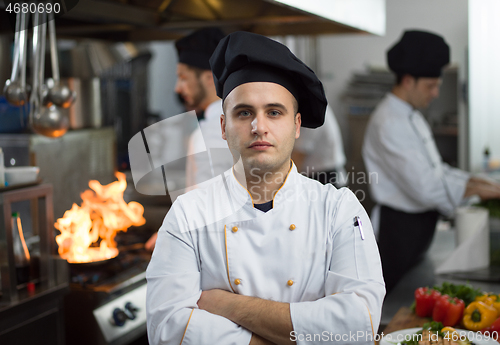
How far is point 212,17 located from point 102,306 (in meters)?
1.18

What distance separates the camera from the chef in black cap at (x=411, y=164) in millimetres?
2004

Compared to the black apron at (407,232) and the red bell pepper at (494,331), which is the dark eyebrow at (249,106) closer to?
the red bell pepper at (494,331)

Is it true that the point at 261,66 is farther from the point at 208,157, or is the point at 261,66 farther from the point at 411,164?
the point at 411,164

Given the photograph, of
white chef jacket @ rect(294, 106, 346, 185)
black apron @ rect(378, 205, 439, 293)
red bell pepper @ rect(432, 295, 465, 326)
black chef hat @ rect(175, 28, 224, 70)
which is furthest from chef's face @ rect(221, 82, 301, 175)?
white chef jacket @ rect(294, 106, 346, 185)

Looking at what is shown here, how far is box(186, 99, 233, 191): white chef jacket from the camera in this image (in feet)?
3.10

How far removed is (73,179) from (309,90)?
1.50 metres

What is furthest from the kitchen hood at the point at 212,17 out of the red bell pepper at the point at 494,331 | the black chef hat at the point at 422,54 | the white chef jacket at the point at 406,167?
the red bell pepper at the point at 494,331

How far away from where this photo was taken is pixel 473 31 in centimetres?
261

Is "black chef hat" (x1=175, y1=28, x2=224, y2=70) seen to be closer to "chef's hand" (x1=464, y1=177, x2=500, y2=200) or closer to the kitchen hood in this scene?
the kitchen hood

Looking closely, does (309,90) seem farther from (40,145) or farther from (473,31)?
(473,31)

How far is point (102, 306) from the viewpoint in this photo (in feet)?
5.48

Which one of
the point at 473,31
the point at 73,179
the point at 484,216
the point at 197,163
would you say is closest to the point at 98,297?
the point at 73,179

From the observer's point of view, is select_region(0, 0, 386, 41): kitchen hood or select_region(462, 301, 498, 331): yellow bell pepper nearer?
select_region(462, 301, 498, 331): yellow bell pepper

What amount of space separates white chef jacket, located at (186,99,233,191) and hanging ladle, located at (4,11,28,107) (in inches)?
24.9
